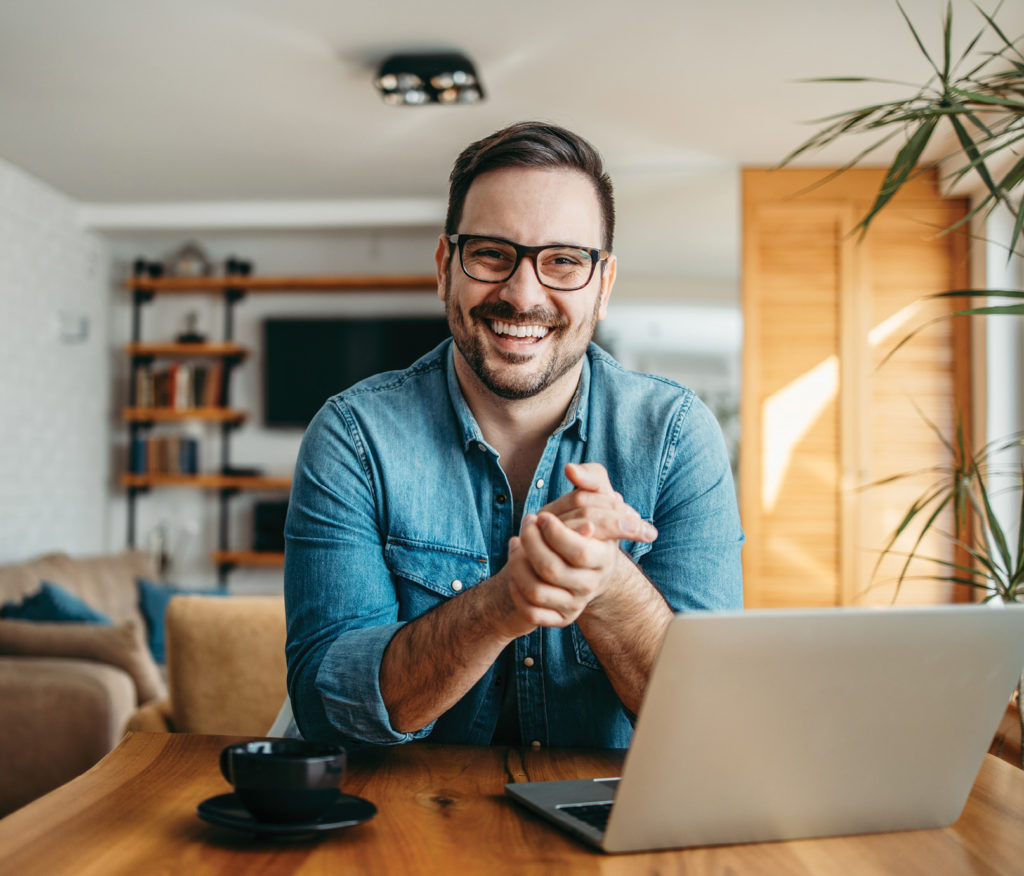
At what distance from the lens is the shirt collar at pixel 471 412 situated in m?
1.35

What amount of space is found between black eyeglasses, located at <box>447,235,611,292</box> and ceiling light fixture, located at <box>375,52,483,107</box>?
2276mm

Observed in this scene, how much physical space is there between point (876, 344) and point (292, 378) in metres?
3.28

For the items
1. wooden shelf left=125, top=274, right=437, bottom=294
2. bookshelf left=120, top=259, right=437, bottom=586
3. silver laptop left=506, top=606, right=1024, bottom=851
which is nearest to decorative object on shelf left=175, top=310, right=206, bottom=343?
bookshelf left=120, top=259, right=437, bottom=586

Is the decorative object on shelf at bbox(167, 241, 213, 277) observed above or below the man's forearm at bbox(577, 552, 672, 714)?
above

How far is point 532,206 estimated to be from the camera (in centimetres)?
131

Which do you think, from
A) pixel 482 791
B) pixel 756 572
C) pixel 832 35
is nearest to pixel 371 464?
pixel 482 791

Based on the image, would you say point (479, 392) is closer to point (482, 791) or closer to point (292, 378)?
point (482, 791)

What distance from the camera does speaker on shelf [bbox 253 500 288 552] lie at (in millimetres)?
5445

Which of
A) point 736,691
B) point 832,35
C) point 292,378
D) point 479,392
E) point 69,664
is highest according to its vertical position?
point 832,35

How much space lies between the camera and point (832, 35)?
3180 mm

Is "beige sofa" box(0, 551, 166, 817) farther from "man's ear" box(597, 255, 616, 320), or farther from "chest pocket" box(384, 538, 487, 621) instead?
"man's ear" box(597, 255, 616, 320)

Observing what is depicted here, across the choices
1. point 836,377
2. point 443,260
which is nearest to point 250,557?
point 836,377

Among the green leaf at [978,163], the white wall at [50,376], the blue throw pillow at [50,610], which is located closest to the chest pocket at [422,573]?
the green leaf at [978,163]

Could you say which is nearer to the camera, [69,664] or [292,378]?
[69,664]
